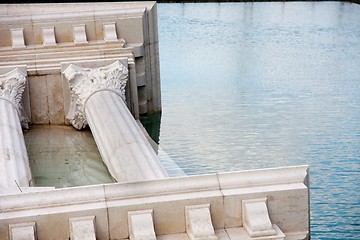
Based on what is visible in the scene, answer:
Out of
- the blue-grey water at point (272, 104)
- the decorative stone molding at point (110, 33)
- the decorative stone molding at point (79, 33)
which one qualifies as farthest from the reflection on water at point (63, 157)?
the decorative stone molding at point (110, 33)

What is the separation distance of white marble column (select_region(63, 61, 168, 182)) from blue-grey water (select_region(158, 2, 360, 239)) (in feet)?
4.38

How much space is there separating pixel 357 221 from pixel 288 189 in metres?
3.11

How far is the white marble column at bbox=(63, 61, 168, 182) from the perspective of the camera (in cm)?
894

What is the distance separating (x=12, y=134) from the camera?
1038cm

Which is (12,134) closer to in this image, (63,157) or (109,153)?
(63,157)

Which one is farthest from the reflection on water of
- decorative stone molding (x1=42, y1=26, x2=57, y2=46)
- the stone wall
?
decorative stone molding (x1=42, y1=26, x2=57, y2=46)

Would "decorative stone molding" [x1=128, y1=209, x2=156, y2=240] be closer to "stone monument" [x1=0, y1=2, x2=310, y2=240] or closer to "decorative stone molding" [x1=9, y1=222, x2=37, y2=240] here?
"stone monument" [x1=0, y1=2, x2=310, y2=240]

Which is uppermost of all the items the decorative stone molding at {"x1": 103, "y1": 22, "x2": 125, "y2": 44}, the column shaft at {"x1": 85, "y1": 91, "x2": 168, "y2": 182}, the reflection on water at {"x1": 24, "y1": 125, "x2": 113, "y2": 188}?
the decorative stone molding at {"x1": 103, "y1": 22, "x2": 125, "y2": 44}

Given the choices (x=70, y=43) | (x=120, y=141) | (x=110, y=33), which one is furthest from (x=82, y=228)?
(x=110, y=33)

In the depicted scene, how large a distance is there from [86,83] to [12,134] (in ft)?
7.74

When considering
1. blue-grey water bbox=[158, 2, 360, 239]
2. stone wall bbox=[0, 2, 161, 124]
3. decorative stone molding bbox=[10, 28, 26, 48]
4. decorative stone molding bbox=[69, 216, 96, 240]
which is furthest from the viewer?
decorative stone molding bbox=[10, 28, 26, 48]

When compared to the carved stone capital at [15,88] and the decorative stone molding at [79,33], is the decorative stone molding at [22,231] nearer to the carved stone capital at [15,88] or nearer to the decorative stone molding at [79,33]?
the carved stone capital at [15,88]

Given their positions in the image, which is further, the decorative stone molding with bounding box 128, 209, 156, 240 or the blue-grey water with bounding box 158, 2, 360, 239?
the blue-grey water with bounding box 158, 2, 360, 239

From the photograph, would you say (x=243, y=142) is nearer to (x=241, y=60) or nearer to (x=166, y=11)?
(x=241, y=60)
